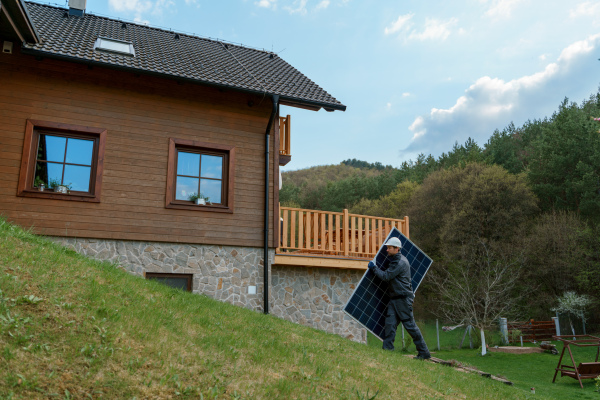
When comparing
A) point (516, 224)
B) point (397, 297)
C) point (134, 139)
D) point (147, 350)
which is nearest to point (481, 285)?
point (516, 224)

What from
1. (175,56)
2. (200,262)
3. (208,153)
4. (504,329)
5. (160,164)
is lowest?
(504,329)

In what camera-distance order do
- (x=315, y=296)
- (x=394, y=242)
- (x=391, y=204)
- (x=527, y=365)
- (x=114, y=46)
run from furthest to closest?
(x=391, y=204) < (x=527, y=365) < (x=315, y=296) < (x=114, y=46) < (x=394, y=242)

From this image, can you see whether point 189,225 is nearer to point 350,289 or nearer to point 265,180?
point 265,180

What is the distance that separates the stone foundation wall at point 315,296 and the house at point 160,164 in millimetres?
28

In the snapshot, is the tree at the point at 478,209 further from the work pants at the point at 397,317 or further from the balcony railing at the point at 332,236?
the work pants at the point at 397,317

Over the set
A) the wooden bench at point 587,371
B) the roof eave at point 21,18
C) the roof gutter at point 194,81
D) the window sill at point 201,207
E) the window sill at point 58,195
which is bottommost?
the wooden bench at point 587,371

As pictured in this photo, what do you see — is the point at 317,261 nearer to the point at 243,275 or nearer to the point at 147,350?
the point at 243,275

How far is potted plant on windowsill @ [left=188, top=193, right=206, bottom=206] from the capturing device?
10.5 metres

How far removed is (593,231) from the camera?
2817 cm

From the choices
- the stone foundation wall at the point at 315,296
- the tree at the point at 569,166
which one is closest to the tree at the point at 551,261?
the tree at the point at 569,166

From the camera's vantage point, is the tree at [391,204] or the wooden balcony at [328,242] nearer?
the wooden balcony at [328,242]

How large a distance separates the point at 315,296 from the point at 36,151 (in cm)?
714

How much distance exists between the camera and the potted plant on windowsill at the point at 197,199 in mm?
10453

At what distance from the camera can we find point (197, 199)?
10477mm
